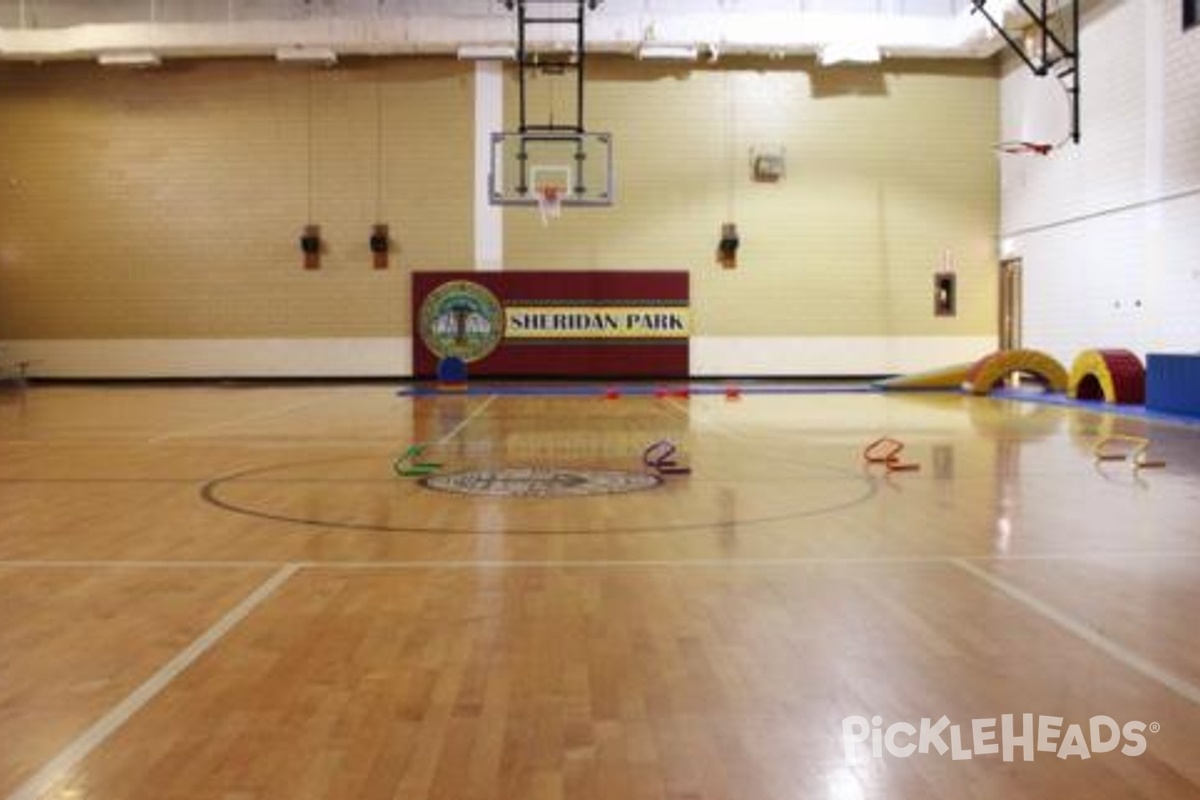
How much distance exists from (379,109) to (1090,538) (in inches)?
658

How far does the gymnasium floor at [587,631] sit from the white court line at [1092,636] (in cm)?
1

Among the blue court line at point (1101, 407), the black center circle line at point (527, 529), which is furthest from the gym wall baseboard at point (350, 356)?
the black center circle line at point (527, 529)

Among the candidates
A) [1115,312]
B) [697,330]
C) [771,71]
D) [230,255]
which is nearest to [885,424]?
[1115,312]

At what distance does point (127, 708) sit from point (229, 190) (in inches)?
717

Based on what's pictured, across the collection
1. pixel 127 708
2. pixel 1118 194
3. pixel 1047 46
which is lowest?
pixel 127 708

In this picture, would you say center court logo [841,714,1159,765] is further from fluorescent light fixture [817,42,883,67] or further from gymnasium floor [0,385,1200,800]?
fluorescent light fixture [817,42,883,67]

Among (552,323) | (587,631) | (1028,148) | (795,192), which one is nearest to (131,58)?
(552,323)

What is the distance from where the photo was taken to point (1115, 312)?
1565 cm

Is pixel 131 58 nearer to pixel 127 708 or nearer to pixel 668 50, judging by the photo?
pixel 668 50

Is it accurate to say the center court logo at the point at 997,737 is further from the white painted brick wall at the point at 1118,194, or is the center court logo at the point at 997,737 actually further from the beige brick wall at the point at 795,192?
the beige brick wall at the point at 795,192

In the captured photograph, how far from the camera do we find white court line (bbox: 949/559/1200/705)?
2.90m

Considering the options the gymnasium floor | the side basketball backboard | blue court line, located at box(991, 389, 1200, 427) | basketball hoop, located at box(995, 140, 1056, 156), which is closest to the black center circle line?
the gymnasium floor

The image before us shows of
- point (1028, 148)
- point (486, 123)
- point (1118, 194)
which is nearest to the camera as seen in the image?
point (1118, 194)

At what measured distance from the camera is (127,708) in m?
2.74
